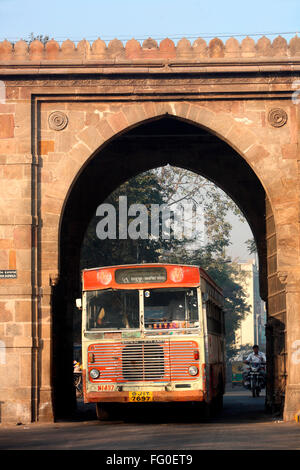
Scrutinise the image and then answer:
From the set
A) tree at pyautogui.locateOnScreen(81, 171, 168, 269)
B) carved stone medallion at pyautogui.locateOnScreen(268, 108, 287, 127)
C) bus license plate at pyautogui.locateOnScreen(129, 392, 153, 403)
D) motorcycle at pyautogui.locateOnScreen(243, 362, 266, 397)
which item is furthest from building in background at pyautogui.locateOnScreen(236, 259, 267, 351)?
bus license plate at pyautogui.locateOnScreen(129, 392, 153, 403)

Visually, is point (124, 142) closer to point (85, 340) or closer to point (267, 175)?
point (267, 175)

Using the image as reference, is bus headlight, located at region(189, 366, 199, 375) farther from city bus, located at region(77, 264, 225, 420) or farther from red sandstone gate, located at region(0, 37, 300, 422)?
red sandstone gate, located at region(0, 37, 300, 422)

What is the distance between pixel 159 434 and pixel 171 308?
11.1ft

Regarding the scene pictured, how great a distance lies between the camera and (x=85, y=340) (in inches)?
671

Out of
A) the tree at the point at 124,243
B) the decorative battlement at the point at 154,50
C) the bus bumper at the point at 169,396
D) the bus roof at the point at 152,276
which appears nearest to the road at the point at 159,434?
the bus bumper at the point at 169,396

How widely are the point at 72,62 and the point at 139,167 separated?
20.6 ft

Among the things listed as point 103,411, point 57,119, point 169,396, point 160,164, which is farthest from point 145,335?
point 160,164

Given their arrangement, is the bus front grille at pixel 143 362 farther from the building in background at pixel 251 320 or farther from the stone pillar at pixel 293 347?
the building in background at pixel 251 320

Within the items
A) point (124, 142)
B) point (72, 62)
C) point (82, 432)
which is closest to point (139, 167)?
point (124, 142)

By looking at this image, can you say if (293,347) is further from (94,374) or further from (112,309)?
(94,374)

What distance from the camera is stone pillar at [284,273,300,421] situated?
57.3 feet

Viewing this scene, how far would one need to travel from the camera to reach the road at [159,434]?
40.1 ft

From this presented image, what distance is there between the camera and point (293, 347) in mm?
17828

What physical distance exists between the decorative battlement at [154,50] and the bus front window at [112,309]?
501 cm
